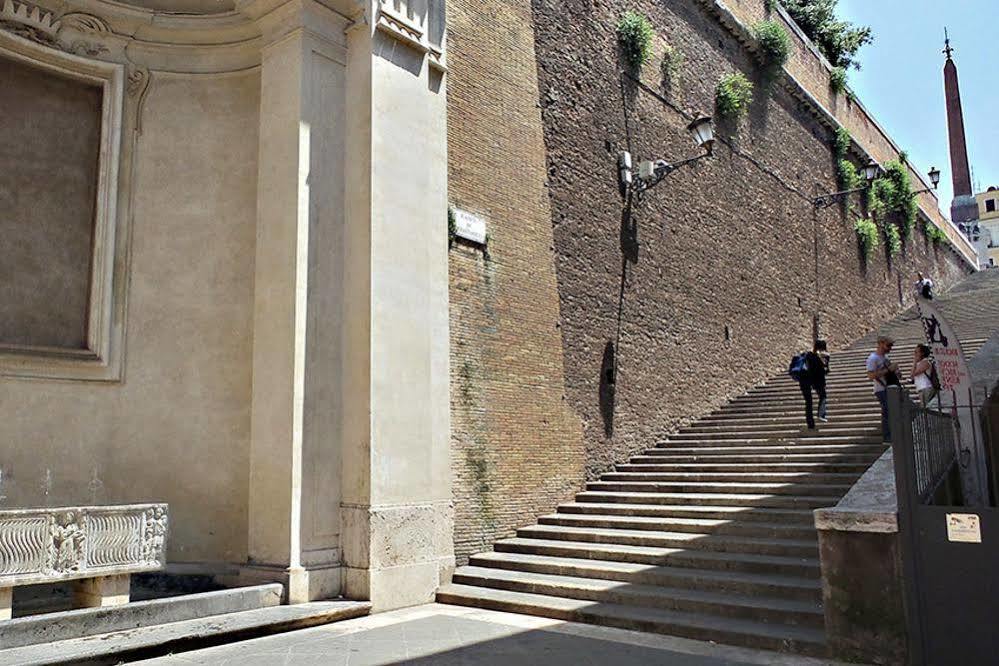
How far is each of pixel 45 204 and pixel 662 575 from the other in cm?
753

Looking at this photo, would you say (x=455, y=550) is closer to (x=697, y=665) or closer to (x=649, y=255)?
(x=697, y=665)

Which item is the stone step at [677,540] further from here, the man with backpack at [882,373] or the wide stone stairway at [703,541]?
the man with backpack at [882,373]

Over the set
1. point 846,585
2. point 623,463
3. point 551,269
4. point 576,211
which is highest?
point 576,211

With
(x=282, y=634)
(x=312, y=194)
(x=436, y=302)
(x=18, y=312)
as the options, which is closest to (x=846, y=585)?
(x=282, y=634)

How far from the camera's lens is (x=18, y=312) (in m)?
8.23

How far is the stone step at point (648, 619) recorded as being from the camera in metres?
6.23

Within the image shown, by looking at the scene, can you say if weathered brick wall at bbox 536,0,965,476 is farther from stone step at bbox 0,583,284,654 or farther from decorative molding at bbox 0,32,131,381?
decorative molding at bbox 0,32,131,381

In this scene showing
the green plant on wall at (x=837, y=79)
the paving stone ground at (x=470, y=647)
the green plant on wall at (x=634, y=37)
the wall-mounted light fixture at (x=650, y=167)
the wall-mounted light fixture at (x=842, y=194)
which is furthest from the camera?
the green plant on wall at (x=837, y=79)

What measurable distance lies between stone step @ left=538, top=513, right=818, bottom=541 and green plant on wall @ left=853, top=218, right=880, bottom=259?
17264 mm

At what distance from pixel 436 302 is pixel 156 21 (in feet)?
14.9

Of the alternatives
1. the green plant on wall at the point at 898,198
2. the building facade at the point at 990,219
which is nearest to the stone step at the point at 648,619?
the green plant on wall at the point at 898,198

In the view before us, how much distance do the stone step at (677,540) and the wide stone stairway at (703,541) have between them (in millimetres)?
14

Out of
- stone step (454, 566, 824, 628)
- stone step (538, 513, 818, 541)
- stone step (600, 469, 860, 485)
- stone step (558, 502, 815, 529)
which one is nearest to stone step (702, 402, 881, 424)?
stone step (600, 469, 860, 485)

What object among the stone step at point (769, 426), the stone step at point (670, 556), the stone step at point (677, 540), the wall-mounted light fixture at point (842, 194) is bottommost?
the stone step at point (670, 556)
